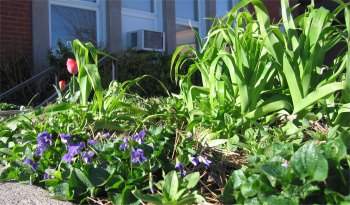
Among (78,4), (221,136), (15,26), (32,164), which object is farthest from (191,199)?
(78,4)

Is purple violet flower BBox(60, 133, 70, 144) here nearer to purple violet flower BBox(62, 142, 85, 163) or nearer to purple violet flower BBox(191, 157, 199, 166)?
purple violet flower BBox(62, 142, 85, 163)

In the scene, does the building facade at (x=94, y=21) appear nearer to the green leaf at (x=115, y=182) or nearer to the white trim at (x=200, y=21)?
the white trim at (x=200, y=21)

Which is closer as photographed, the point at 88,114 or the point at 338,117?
the point at 338,117

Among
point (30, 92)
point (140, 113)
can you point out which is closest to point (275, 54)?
point (140, 113)

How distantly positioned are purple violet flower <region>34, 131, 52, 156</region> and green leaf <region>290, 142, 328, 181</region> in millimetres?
1370

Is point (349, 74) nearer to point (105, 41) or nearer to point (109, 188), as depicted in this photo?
point (109, 188)

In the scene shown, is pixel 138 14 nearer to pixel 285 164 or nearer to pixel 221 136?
pixel 221 136

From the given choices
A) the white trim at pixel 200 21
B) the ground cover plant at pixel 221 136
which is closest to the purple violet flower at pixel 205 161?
the ground cover plant at pixel 221 136

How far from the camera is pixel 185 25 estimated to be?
1089 centimetres

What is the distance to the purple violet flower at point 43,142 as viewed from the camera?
97.0 inches

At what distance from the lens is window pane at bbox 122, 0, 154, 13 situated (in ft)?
31.6

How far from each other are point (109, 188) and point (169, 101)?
1603mm

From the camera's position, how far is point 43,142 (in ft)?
8.22

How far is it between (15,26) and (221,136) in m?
5.87
